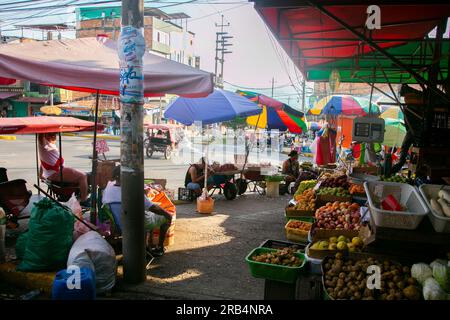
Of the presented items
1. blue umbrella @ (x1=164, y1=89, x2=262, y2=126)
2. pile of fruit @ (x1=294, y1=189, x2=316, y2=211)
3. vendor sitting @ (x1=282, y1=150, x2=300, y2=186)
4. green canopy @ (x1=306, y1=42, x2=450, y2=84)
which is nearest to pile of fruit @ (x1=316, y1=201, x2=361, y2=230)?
pile of fruit @ (x1=294, y1=189, x2=316, y2=211)

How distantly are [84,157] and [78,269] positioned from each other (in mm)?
16196

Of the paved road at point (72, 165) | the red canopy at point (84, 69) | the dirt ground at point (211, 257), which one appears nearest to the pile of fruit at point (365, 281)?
the dirt ground at point (211, 257)

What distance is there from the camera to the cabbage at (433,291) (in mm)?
3043

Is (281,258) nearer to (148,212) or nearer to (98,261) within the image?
(98,261)

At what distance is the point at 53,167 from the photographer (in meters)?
7.52

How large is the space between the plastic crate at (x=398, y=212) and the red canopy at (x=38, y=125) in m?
5.19

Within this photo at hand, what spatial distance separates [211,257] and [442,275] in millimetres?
3344

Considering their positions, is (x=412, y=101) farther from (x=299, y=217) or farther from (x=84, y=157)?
(x=84, y=157)

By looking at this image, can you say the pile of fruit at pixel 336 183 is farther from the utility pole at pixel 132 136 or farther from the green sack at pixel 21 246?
the green sack at pixel 21 246

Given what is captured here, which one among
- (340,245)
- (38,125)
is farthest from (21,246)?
(340,245)

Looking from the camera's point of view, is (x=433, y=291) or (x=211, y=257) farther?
(x=211, y=257)

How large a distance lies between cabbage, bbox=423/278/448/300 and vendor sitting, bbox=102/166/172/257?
333cm
